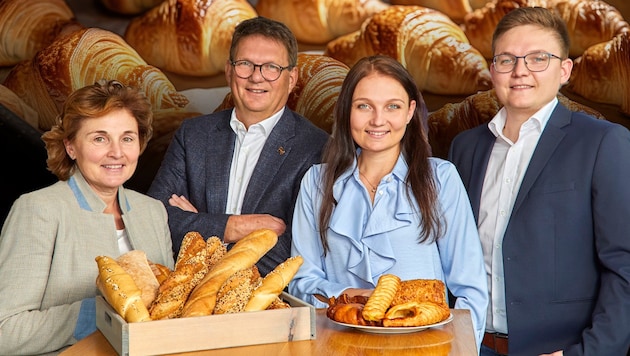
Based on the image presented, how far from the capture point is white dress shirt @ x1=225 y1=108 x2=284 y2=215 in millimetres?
3148

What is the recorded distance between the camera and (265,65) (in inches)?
125

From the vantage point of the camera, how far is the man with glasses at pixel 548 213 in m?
2.43

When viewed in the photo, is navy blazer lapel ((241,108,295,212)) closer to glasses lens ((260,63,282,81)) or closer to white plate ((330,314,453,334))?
glasses lens ((260,63,282,81))

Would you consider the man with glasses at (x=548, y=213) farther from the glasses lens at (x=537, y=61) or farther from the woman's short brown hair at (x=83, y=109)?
the woman's short brown hair at (x=83, y=109)

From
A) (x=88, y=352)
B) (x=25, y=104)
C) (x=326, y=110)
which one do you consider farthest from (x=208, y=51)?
(x=88, y=352)

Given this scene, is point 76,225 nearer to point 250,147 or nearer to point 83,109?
point 83,109

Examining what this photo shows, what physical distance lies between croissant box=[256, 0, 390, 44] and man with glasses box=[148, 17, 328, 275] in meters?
0.87

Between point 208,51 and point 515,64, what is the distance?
199 cm

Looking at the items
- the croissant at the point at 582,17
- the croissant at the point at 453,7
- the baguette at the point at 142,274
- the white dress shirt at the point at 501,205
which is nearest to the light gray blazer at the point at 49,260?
the baguette at the point at 142,274

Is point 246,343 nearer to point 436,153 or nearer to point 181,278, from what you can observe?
point 181,278

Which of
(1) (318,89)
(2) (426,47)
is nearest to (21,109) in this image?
(1) (318,89)

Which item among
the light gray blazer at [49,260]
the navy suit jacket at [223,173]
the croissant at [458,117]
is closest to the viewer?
the light gray blazer at [49,260]

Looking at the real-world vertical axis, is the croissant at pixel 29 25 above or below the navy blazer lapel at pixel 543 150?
above

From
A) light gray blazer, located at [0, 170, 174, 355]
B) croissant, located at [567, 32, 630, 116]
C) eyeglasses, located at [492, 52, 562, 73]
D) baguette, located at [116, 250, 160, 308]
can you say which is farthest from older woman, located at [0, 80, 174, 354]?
croissant, located at [567, 32, 630, 116]
